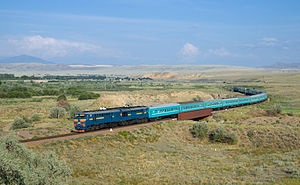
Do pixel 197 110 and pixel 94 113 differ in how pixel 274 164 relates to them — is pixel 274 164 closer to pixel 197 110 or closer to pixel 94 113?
pixel 94 113

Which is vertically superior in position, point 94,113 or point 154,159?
point 94,113

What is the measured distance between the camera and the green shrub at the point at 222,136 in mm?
42688

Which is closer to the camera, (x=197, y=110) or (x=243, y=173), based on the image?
(x=243, y=173)

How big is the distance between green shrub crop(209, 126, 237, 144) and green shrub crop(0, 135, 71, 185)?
2543cm

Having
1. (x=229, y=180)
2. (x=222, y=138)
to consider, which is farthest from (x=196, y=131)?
(x=229, y=180)

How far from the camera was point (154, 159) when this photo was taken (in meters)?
32.5

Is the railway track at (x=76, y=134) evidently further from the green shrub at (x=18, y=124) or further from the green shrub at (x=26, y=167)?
the green shrub at (x=18, y=124)

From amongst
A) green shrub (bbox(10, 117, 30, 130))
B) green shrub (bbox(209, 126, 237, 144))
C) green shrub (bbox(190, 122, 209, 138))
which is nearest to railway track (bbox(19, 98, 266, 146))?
green shrub (bbox(190, 122, 209, 138))

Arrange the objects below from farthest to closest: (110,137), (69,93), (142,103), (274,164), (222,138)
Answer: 1. (69,93)
2. (142,103)
3. (222,138)
4. (110,137)
5. (274,164)

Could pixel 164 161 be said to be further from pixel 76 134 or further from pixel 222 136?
pixel 222 136

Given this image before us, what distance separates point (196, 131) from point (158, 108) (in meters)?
8.48

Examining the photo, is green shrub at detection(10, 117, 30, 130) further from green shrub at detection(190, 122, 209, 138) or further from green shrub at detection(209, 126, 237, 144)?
green shrub at detection(209, 126, 237, 144)

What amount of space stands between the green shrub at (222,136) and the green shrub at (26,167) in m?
25.4

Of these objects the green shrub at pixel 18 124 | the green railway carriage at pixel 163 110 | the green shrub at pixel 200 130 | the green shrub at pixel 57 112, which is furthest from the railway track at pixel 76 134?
the green shrub at pixel 57 112
